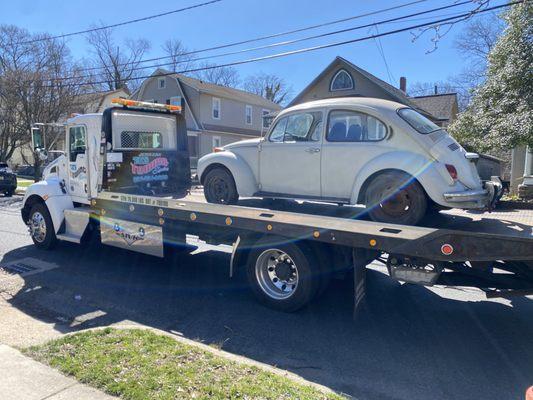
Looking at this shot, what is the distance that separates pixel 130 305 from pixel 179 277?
1261 mm

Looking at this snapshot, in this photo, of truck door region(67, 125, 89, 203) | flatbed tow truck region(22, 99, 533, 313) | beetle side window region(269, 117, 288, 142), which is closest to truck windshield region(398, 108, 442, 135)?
flatbed tow truck region(22, 99, 533, 313)

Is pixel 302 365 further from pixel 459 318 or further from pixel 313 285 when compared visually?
pixel 459 318

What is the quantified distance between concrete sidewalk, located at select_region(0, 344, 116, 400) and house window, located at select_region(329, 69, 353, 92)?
75.8 ft

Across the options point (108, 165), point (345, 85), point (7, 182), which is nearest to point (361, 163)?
point (108, 165)

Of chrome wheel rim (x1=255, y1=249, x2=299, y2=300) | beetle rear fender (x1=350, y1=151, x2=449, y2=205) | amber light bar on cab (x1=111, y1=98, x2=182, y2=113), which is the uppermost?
amber light bar on cab (x1=111, y1=98, x2=182, y2=113)

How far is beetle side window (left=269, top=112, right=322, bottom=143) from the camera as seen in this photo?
5.21 metres

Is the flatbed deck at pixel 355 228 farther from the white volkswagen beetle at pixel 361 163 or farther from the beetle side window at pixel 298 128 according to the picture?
the beetle side window at pixel 298 128

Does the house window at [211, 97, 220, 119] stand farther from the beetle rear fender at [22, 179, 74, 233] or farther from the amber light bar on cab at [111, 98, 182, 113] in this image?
the beetle rear fender at [22, 179, 74, 233]

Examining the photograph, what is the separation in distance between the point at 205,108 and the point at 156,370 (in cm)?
2904

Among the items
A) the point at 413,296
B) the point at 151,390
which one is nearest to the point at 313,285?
the point at 413,296

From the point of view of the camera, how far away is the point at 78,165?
7.45 meters

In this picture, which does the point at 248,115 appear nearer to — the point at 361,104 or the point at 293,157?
the point at 293,157

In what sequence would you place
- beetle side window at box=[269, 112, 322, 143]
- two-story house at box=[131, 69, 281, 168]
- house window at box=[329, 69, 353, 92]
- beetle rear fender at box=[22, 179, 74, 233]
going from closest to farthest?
beetle side window at box=[269, 112, 322, 143]
beetle rear fender at box=[22, 179, 74, 233]
house window at box=[329, 69, 353, 92]
two-story house at box=[131, 69, 281, 168]

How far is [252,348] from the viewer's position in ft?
14.2
